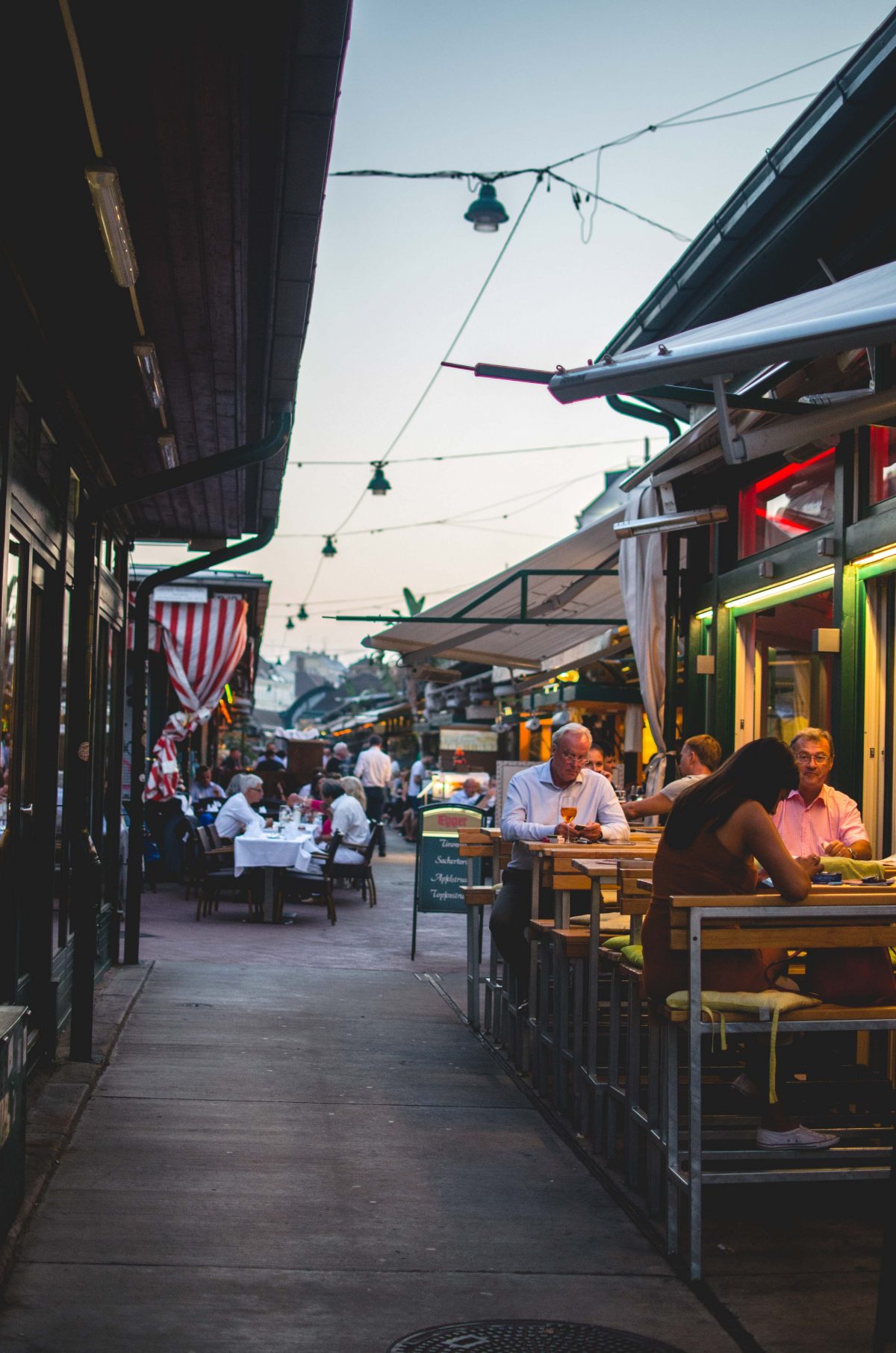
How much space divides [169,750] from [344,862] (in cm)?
252

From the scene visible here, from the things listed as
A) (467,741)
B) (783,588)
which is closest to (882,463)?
(783,588)

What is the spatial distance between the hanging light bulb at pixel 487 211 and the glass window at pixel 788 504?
3978mm

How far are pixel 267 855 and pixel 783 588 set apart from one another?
7.00 metres

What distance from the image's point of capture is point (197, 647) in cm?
1806

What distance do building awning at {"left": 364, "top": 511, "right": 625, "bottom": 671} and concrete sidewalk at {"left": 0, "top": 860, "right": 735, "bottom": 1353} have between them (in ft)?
14.6

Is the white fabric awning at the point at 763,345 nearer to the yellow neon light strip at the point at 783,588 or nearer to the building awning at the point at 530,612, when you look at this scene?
the yellow neon light strip at the point at 783,588

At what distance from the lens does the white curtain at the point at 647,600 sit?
29.9 feet

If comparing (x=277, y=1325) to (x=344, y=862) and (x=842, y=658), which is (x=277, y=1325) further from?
(x=344, y=862)

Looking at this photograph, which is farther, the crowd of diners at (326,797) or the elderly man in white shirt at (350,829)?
the elderly man in white shirt at (350,829)

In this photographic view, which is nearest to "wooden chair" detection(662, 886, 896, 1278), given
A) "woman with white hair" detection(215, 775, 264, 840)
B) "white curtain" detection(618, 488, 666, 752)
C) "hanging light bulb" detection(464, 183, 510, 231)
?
"white curtain" detection(618, 488, 666, 752)

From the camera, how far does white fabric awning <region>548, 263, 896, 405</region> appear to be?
12.0 ft

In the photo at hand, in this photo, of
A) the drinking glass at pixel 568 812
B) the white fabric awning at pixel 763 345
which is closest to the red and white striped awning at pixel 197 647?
the drinking glass at pixel 568 812

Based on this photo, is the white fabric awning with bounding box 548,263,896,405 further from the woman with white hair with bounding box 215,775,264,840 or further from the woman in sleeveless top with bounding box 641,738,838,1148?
the woman with white hair with bounding box 215,775,264,840

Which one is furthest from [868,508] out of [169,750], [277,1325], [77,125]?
[169,750]
